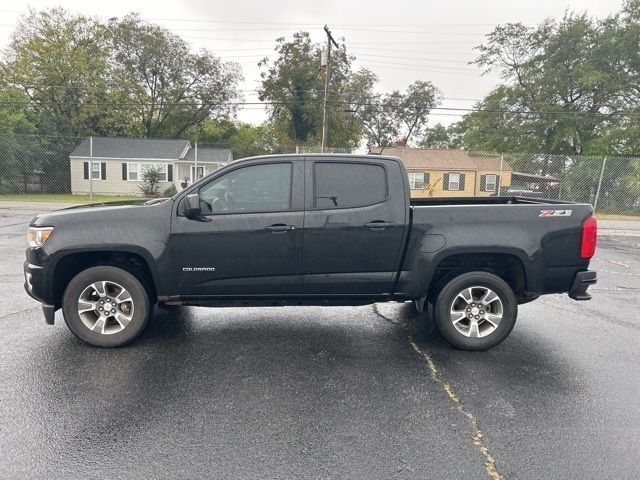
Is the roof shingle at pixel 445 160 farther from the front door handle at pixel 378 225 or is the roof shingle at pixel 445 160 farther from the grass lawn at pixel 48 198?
the front door handle at pixel 378 225

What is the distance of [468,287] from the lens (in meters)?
4.48

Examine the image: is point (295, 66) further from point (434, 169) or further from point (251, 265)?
point (251, 265)

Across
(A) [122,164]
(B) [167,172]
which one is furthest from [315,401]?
(A) [122,164]

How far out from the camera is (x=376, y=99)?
193 feet

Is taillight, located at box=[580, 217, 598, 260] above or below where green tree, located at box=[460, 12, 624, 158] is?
below

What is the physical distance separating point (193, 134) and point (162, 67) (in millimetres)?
7836

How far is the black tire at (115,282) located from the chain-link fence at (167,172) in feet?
62.6

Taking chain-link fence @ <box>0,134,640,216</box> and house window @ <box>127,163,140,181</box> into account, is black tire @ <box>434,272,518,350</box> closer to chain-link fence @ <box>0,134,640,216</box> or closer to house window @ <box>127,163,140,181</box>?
chain-link fence @ <box>0,134,640,216</box>

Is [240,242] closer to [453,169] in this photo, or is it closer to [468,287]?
[468,287]

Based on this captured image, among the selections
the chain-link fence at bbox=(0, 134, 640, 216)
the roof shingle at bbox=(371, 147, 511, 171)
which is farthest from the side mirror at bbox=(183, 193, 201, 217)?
the roof shingle at bbox=(371, 147, 511, 171)

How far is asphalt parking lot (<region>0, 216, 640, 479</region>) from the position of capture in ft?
8.85

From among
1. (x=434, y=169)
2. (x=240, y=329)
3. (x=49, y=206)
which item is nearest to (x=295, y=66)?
(x=434, y=169)

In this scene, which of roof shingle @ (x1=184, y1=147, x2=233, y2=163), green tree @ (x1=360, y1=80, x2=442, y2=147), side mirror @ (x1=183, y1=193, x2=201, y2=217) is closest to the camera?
side mirror @ (x1=183, y1=193, x2=201, y2=217)

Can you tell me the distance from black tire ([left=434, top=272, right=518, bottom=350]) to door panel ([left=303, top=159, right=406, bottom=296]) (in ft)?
1.92
